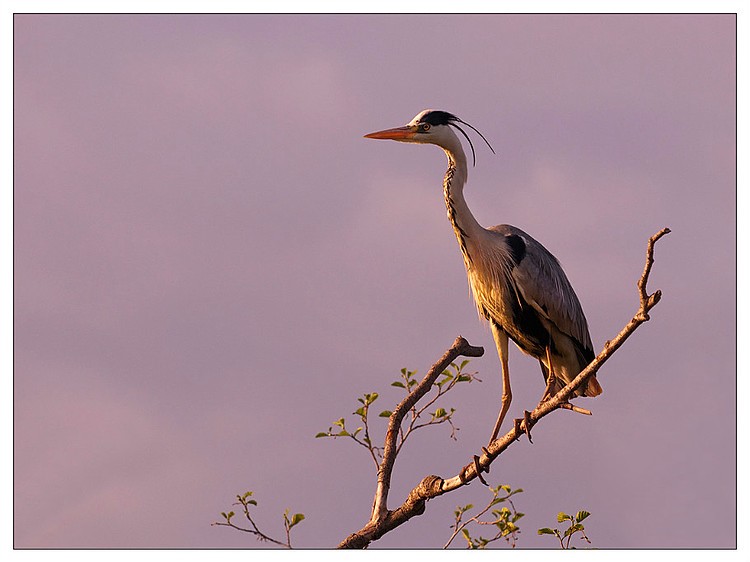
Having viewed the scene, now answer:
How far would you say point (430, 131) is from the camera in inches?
284

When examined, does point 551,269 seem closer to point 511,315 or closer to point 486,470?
point 511,315

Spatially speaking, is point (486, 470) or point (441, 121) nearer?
point (486, 470)

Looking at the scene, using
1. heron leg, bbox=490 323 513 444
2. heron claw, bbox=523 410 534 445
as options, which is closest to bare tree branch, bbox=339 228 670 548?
heron claw, bbox=523 410 534 445

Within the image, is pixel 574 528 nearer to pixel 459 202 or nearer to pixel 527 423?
pixel 527 423

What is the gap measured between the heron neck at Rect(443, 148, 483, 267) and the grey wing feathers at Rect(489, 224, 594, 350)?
425 millimetres

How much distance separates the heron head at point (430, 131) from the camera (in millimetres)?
7191

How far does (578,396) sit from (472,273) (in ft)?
4.32

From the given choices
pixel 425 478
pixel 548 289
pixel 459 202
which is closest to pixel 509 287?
pixel 548 289

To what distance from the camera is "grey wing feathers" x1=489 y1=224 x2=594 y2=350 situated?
7.08m

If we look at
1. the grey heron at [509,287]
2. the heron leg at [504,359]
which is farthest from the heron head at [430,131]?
the heron leg at [504,359]

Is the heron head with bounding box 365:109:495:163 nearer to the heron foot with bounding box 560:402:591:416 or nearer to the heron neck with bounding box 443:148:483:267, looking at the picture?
the heron neck with bounding box 443:148:483:267
